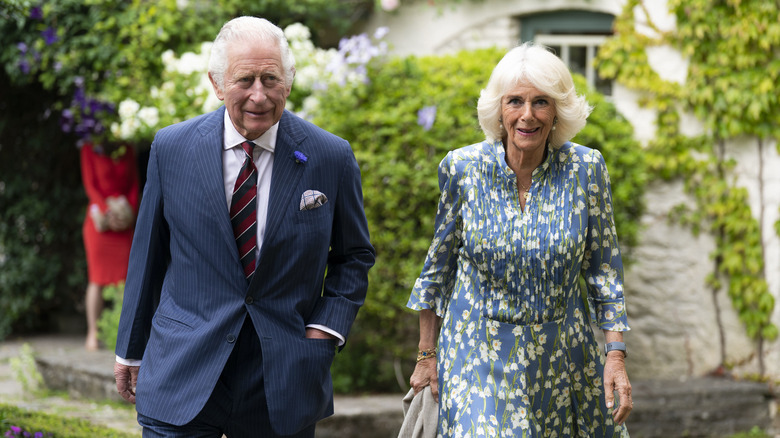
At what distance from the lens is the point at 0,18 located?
26.0 ft

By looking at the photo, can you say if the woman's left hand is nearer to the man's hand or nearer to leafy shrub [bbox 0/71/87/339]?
the man's hand

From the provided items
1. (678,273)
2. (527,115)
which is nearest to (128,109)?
(678,273)

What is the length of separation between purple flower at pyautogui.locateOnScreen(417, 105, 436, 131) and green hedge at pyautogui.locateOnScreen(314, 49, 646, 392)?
0.17 feet

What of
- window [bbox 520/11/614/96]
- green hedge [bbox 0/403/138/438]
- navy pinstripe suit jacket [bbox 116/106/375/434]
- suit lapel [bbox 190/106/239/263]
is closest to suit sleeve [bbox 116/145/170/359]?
navy pinstripe suit jacket [bbox 116/106/375/434]

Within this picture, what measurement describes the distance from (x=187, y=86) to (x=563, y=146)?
4383 millimetres

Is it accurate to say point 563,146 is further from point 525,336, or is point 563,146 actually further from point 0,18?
point 0,18

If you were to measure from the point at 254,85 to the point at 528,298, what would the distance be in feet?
3.94

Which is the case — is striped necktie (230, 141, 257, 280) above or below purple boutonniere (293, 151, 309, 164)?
below

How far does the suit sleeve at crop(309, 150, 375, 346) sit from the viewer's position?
3.25 metres

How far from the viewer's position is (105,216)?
323 inches

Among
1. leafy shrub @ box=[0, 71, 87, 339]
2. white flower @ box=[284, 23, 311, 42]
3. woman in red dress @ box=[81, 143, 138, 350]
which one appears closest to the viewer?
white flower @ box=[284, 23, 311, 42]

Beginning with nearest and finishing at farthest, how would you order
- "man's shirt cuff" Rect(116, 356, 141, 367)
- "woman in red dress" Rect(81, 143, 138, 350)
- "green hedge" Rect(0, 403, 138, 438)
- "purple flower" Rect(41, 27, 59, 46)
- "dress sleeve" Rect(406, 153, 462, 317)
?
"man's shirt cuff" Rect(116, 356, 141, 367) < "dress sleeve" Rect(406, 153, 462, 317) < "green hedge" Rect(0, 403, 138, 438) < "purple flower" Rect(41, 27, 59, 46) < "woman in red dress" Rect(81, 143, 138, 350)

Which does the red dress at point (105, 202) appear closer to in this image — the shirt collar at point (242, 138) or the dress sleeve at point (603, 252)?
the shirt collar at point (242, 138)

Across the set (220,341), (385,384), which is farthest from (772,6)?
(220,341)
